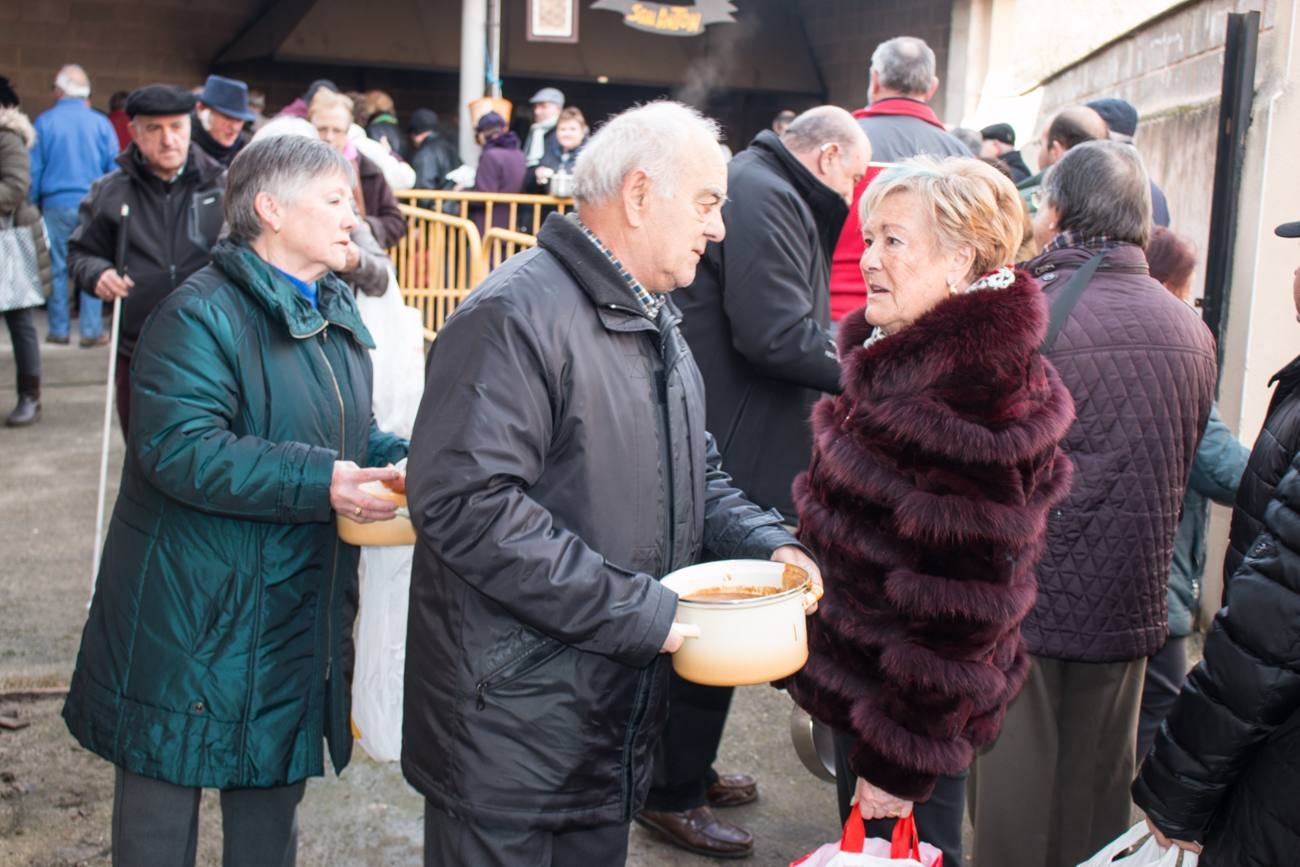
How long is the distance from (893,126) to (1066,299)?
7.01ft

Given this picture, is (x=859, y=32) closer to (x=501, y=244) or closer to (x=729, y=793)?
(x=501, y=244)

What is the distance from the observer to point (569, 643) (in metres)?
2.32

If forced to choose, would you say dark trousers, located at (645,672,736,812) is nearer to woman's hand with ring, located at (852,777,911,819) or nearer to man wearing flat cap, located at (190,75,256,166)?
woman's hand with ring, located at (852,777,911,819)

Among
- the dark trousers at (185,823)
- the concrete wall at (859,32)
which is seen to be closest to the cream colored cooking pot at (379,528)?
the dark trousers at (185,823)

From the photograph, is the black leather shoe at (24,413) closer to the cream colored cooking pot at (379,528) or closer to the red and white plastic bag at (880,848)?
the cream colored cooking pot at (379,528)

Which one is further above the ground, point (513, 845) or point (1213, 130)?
point (1213, 130)

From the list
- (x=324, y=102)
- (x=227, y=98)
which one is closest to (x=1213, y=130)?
(x=324, y=102)

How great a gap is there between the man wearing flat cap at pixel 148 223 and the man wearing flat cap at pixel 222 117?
22.0 inches

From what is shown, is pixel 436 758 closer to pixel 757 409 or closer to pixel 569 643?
pixel 569 643

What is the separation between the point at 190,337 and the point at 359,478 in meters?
0.48

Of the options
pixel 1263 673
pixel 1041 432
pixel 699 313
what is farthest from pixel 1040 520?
pixel 699 313

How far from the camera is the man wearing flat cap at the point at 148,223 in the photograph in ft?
17.8

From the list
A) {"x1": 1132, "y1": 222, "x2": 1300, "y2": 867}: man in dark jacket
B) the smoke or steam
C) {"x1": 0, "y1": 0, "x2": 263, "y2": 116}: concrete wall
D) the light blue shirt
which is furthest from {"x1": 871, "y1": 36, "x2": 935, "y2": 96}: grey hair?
the smoke or steam

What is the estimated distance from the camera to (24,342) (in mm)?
8594
